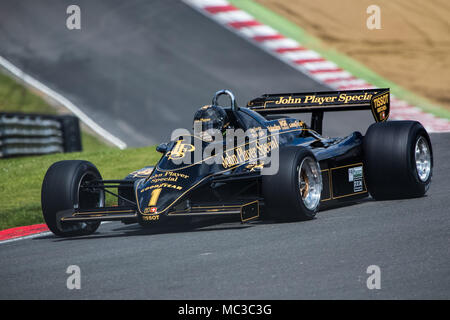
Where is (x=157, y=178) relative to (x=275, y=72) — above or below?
below

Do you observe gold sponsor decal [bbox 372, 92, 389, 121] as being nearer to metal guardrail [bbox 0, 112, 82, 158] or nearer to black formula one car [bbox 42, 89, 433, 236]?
black formula one car [bbox 42, 89, 433, 236]

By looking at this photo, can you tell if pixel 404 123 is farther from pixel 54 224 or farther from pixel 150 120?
pixel 150 120

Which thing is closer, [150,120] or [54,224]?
[54,224]

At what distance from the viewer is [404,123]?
963 centimetres

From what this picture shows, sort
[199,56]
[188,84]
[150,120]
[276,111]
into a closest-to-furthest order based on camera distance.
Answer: [276,111], [150,120], [188,84], [199,56]

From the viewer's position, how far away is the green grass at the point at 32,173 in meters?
10.8

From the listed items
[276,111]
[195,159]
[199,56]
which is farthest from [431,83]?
[195,159]

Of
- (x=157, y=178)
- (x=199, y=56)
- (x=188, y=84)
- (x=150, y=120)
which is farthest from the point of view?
(x=199, y=56)

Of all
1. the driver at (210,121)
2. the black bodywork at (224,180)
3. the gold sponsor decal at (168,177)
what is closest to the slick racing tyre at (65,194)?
the black bodywork at (224,180)

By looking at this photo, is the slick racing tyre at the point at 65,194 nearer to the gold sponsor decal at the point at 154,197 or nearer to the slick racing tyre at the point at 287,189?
the gold sponsor decal at the point at 154,197

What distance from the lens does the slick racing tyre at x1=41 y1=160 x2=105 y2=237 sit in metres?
8.60

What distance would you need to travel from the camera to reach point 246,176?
27.4 ft
